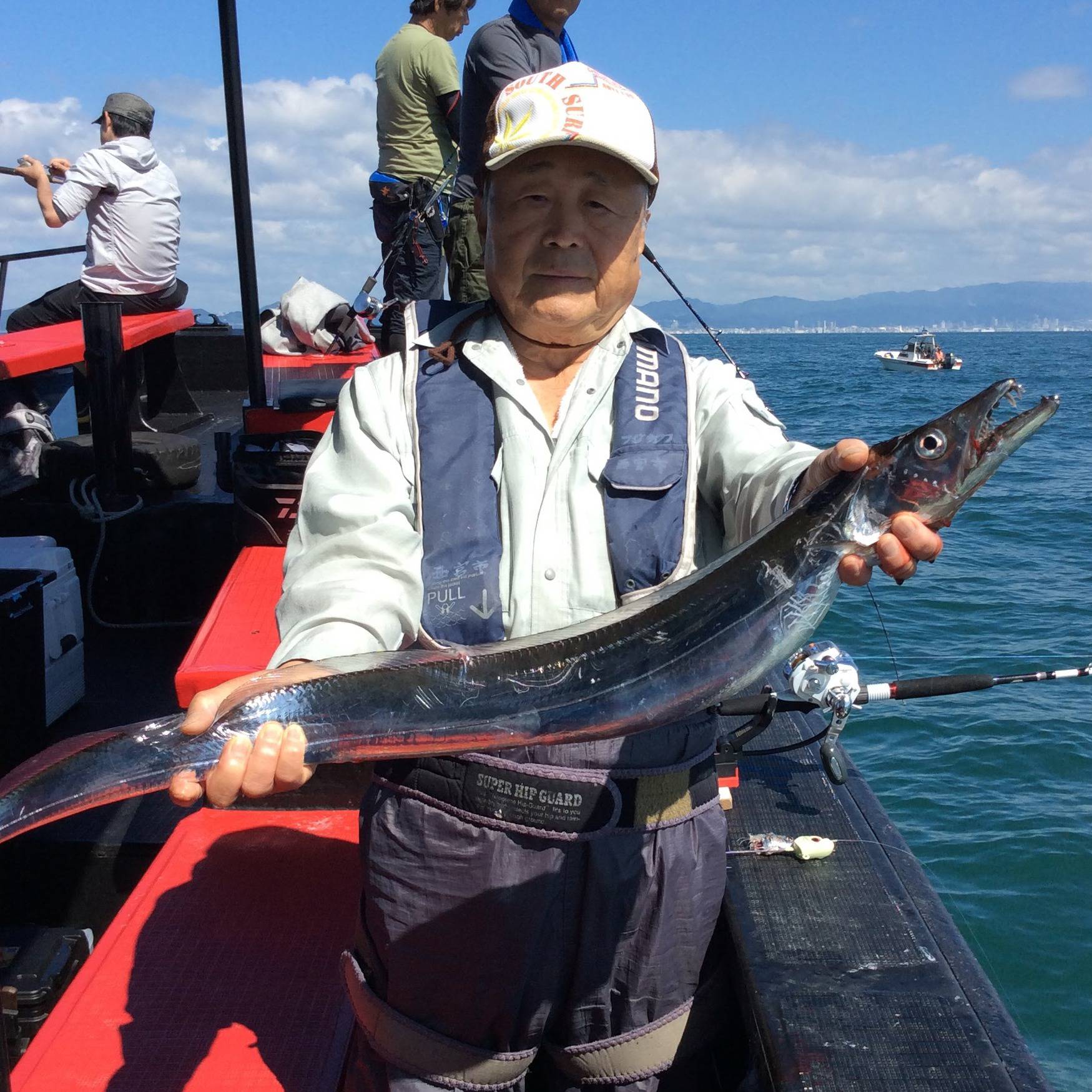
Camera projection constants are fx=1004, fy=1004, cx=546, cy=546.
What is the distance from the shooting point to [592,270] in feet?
7.13

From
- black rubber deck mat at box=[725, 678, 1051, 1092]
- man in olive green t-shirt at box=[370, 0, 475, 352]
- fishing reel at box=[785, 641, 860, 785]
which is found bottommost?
black rubber deck mat at box=[725, 678, 1051, 1092]

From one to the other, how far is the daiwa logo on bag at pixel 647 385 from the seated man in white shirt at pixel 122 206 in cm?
568

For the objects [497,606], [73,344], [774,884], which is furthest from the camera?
[73,344]

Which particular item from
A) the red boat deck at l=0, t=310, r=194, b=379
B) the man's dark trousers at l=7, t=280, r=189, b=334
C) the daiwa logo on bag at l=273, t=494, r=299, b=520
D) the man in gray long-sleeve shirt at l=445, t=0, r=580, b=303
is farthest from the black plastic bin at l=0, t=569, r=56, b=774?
the man's dark trousers at l=7, t=280, r=189, b=334

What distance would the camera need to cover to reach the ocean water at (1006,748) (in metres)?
6.45

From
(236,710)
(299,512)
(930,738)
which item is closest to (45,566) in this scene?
(299,512)

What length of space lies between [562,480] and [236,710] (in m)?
0.82

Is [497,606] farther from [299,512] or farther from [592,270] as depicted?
[592,270]

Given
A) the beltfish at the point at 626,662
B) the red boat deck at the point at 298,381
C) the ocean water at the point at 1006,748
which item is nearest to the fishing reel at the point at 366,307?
the red boat deck at the point at 298,381

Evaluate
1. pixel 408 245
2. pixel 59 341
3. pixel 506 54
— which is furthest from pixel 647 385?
pixel 59 341

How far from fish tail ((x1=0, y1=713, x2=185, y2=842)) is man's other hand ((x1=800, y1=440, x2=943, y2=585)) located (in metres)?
1.24

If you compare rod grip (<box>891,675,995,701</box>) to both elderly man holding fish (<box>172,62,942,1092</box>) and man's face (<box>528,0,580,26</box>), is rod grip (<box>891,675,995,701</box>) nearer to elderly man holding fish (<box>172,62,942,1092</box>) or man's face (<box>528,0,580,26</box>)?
elderly man holding fish (<box>172,62,942,1092</box>)

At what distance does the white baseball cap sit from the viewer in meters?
2.07

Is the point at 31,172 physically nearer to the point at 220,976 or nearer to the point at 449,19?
the point at 449,19
